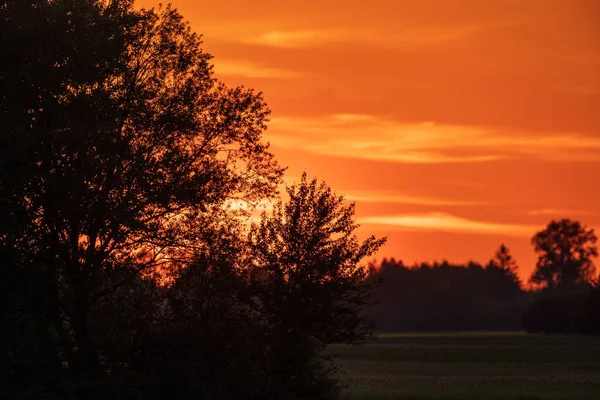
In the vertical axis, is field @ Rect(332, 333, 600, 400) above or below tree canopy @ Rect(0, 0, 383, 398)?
below

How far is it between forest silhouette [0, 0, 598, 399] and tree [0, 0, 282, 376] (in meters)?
0.07

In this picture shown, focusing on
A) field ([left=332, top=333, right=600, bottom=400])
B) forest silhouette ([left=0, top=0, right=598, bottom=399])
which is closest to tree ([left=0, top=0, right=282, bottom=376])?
forest silhouette ([left=0, top=0, right=598, bottom=399])

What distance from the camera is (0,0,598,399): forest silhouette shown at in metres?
45.7

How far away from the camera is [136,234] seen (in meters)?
48.1

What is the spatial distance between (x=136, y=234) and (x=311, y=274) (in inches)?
387

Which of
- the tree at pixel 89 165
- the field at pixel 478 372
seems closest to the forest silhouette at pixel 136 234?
the tree at pixel 89 165

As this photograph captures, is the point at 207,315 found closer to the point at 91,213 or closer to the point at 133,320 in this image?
the point at 133,320

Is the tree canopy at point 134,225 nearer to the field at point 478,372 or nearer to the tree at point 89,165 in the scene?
the tree at point 89,165

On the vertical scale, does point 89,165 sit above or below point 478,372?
above

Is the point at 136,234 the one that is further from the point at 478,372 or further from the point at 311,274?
the point at 478,372

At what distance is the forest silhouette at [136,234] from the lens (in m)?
45.7

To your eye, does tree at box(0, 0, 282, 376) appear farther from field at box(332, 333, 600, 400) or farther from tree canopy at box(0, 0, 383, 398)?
field at box(332, 333, 600, 400)

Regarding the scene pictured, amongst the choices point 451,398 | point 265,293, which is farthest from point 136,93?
point 451,398

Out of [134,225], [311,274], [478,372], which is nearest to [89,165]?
[134,225]
